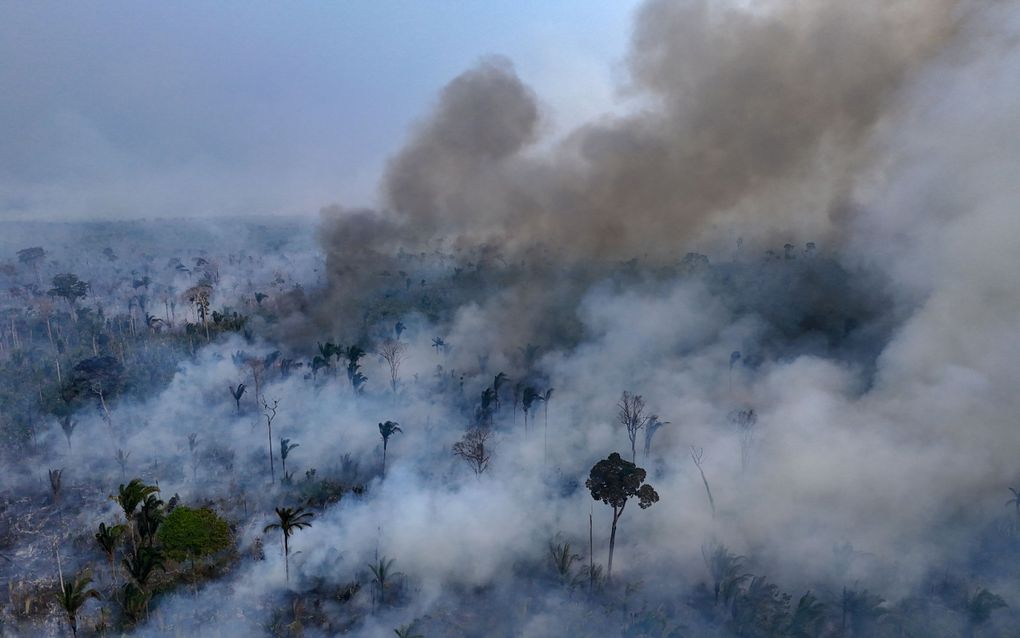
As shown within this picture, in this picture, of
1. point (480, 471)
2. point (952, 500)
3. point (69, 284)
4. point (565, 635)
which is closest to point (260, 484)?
point (480, 471)

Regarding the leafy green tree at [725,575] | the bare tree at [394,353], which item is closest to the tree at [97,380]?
the bare tree at [394,353]

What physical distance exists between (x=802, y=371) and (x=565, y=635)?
108 ft

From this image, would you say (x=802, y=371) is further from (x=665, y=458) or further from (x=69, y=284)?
(x=69, y=284)

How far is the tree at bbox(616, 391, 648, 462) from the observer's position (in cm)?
4734

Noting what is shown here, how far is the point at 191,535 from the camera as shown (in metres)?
34.8

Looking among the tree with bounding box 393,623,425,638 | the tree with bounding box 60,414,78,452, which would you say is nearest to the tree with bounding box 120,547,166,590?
the tree with bounding box 393,623,425,638

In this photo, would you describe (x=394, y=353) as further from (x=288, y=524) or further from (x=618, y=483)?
(x=618, y=483)

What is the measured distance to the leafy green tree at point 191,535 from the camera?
113 feet

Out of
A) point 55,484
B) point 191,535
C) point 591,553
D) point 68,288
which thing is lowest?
point 591,553

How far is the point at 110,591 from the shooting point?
35.5 metres

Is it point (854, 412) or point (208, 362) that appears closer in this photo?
point (854, 412)

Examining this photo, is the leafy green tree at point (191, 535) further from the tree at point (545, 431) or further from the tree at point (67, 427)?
the tree at point (545, 431)

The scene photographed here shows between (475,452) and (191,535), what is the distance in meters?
18.4

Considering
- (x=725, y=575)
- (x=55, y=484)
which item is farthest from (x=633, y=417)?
(x=55, y=484)
